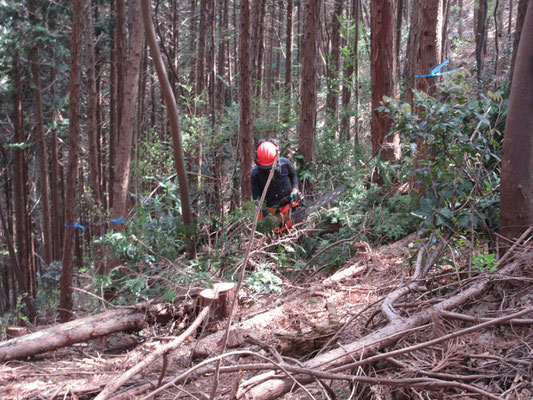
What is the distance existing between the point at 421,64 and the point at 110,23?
12504 millimetres

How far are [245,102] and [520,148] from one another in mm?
5593

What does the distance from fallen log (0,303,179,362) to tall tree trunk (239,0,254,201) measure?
3998mm

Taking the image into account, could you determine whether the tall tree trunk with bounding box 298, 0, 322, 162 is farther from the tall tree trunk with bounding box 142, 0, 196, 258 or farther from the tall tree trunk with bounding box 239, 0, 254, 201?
the tall tree trunk with bounding box 142, 0, 196, 258

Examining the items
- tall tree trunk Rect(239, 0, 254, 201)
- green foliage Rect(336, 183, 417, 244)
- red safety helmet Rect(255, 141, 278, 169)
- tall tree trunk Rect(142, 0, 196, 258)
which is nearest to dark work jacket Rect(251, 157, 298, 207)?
red safety helmet Rect(255, 141, 278, 169)

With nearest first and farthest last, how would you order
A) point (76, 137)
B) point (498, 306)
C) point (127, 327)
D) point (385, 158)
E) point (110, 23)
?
point (498, 306) → point (127, 327) → point (385, 158) → point (76, 137) → point (110, 23)

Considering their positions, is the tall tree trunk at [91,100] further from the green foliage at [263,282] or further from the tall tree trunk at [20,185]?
the green foliage at [263,282]

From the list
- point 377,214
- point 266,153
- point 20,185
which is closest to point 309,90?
point 266,153

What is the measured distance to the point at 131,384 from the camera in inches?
128

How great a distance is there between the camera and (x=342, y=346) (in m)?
2.80

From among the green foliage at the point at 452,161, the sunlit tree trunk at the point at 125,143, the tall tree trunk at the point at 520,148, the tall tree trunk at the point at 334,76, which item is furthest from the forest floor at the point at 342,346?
the tall tree trunk at the point at 334,76

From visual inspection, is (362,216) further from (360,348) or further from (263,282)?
(360,348)

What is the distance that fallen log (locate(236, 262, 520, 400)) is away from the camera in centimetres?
246

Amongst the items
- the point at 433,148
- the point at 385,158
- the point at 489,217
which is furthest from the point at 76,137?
the point at 489,217

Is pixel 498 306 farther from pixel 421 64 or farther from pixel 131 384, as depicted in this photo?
pixel 421 64
